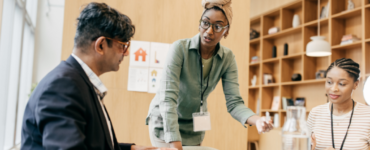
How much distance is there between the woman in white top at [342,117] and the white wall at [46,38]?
18.9ft

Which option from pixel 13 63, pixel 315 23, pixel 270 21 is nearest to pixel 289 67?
pixel 315 23

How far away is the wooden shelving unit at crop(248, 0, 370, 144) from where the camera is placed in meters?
4.44

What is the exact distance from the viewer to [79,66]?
2.94 ft

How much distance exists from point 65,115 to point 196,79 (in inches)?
36.9

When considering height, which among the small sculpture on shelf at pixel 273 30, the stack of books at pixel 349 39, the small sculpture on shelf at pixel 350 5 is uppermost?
the small sculpture on shelf at pixel 350 5

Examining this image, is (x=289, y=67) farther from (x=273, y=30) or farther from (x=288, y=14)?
(x=288, y=14)

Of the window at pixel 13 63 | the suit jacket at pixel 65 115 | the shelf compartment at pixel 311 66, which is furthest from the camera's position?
the shelf compartment at pixel 311 66

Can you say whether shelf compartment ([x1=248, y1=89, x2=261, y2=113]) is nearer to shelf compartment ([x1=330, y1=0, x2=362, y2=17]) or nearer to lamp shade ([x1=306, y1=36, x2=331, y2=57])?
shelf compartment ([x1=330, y1=0, x2=362, y2=17])

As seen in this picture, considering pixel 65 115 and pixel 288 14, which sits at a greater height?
pixel 288 14

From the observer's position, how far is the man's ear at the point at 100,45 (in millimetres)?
958

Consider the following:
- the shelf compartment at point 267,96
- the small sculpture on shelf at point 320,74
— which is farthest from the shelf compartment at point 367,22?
the shelf compartment at point 267,96

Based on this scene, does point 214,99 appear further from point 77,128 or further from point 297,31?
point 297,31

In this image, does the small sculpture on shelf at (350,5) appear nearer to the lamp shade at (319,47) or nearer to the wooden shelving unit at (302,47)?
the wooden shelving unit at (302,47)

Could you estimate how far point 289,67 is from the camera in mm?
5793
